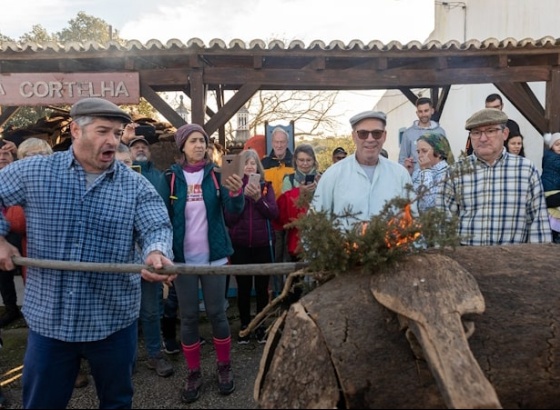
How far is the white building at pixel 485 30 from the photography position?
8.95m

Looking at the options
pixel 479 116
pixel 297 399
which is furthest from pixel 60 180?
pixel 479 116

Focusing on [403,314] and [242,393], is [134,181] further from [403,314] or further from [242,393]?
[242,393]

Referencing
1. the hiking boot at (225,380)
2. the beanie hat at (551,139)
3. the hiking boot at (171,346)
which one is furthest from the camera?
the beanie hat at (551,139)

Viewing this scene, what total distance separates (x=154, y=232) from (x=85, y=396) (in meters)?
1.91

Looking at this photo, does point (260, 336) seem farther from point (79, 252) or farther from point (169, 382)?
point (79, 252)

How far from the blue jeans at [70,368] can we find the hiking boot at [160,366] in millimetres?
1363

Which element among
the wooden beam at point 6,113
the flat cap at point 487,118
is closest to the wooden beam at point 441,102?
the flat cap at point 487,118

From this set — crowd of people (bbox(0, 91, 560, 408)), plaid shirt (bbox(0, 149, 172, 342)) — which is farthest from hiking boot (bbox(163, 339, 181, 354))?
plaid shirt (bbox(0, 149, 172, 342))

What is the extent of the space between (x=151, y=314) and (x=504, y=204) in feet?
9.23

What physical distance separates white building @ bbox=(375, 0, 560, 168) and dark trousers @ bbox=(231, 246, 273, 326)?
283 inches

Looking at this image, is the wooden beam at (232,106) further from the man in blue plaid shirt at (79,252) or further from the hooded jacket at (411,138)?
the man in blue plaid shirt at (79,252)

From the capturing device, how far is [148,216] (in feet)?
7.78

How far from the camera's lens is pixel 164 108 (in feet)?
20.1

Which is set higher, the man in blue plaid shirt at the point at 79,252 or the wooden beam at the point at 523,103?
the wooden beam at the point at 523,103
